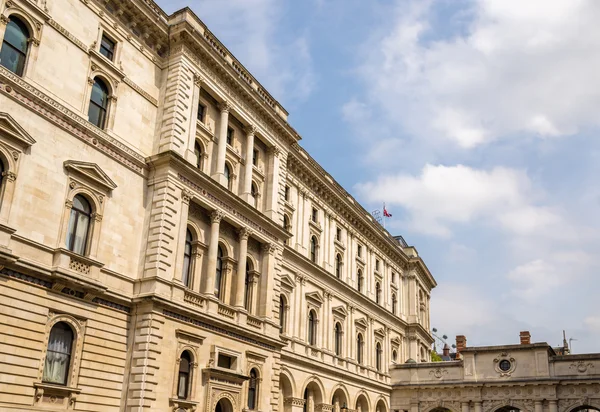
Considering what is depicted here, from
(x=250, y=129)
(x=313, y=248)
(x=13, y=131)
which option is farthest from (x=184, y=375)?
(x=313, y=248)

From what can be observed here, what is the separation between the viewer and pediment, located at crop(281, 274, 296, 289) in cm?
3867

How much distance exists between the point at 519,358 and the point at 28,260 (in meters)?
37.5

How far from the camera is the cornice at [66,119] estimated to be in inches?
866

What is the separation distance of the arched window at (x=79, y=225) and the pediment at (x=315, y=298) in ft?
63.8

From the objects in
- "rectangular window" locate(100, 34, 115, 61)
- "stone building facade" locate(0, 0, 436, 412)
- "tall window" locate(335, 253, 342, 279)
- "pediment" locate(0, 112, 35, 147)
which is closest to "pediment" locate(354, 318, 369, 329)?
"tall window" locate(335, 253, 342, 279)

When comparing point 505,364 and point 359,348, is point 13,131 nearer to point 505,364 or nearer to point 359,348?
point 359,348

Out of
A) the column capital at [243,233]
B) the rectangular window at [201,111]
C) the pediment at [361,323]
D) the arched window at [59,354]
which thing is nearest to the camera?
the arched window at [59,354]

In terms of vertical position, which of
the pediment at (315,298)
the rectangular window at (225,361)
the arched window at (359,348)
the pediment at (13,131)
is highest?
the pediment at (13,131)

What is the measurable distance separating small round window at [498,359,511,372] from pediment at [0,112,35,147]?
125 ft

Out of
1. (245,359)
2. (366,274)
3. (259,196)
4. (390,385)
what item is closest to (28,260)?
(245,359)

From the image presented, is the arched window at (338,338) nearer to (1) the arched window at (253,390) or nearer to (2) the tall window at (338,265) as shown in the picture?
(2) the tall window at (338,265)

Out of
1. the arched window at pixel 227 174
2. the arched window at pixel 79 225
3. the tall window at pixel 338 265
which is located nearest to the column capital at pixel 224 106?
the arched window at pixel 227 174

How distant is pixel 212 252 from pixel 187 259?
1.20 m

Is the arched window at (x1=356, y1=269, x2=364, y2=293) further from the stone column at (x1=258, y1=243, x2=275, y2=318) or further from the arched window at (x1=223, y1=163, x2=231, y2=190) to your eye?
the arched window at (x1=223, y1=163, x2=231, y2=190)
